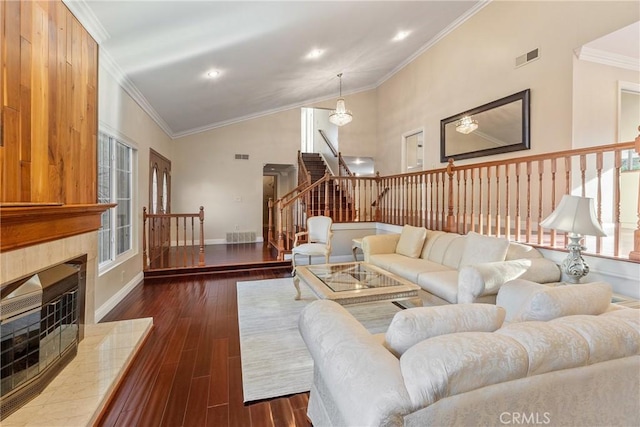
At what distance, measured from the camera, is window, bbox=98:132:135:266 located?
344 cm

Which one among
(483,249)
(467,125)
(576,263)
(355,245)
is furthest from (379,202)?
(576,263)

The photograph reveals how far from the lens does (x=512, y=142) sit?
4.56m

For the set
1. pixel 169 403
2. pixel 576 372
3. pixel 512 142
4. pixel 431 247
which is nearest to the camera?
pixel 576 372

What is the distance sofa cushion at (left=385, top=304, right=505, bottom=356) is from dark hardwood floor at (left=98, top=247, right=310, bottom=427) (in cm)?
101

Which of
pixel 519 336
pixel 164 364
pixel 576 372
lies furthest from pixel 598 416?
pixel 164 364

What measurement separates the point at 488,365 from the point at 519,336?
Answer: 0.73 ft

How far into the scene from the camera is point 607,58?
151 inches

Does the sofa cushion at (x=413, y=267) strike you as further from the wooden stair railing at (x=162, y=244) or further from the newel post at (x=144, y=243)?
the newel post at (x=144, y=243)

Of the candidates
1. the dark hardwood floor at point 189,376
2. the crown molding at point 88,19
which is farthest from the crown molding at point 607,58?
the crown molding at point 88,19

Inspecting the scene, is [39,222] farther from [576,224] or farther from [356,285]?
[576,224]

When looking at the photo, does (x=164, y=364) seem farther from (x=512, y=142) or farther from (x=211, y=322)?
(x=512, y=142)

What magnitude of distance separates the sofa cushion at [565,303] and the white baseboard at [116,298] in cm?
386

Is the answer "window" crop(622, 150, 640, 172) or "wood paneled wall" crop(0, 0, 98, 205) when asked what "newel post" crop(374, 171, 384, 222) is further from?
"wood paneled wall" crop(0, 0, 98, 205)


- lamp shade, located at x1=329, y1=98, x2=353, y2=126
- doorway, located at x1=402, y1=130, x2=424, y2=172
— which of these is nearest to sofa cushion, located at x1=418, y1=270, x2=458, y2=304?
lamp shade, located at x1=329, y1=98, x2=353, y2=126
